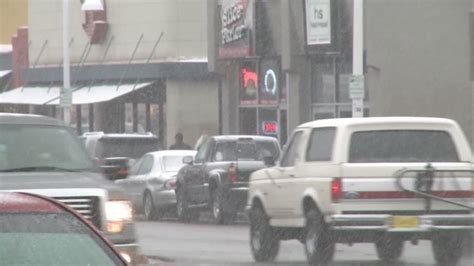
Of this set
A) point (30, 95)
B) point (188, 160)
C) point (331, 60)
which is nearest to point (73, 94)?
point (30, 95)

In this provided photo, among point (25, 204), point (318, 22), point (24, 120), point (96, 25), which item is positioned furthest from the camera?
point (96, 25)

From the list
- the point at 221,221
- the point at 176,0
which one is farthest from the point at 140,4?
the point at 221,221

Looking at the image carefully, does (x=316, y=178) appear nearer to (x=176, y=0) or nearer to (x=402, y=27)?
(x=402, y=27)

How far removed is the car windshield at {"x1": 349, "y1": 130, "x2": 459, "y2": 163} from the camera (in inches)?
588

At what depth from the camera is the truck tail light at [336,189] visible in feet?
47.2

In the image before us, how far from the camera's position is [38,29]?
1793 inches

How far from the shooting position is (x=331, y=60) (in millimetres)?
32844

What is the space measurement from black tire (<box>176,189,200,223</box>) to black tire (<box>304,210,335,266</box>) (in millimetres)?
9338

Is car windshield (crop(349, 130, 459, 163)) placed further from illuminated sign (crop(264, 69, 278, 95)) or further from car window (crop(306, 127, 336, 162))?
illuminated sign (crop(264, 69, 278, 95))

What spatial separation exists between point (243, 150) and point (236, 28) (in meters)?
11.7

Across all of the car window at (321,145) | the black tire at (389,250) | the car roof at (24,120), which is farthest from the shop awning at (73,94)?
the car roof at (24,120)

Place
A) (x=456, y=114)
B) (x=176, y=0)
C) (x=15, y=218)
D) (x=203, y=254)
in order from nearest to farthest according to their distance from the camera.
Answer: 1. (x=15, y=218)
2. (x=203, y=254)
3. (x=456, y=114)
4. (x=176, y=0)

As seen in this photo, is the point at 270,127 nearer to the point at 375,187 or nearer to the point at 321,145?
the point at 321,145

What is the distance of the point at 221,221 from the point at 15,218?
1744cm
